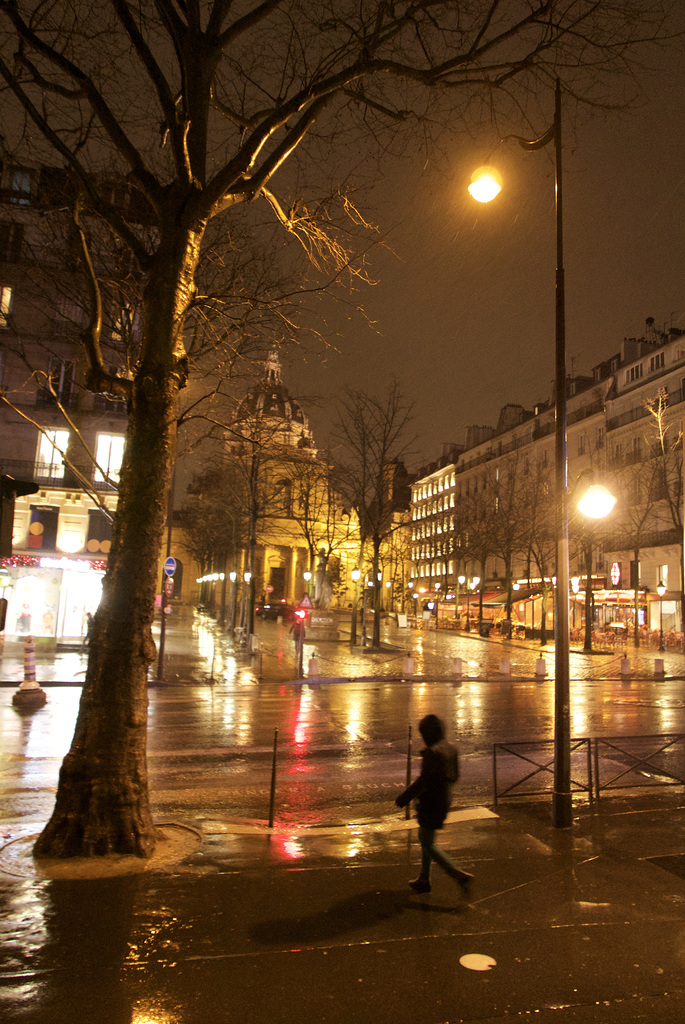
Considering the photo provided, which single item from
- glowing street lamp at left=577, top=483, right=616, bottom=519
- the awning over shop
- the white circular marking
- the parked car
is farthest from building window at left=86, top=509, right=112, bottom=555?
the white circular marking

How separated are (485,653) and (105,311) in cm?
2496

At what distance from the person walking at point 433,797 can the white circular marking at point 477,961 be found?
1.02m

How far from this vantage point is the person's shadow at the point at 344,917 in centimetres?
484

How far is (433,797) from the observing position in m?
5.88

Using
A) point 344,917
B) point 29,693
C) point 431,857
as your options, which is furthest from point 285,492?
point 344,917

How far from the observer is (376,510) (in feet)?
113

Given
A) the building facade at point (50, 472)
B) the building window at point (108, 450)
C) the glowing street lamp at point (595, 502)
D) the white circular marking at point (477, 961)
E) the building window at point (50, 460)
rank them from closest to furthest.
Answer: the white circular marking at point (477, 961)
the glowing street lamp at point (595, 502)
the building facade at point (50, 472)
the building window at point (50, 460)
the building window at point (108, 450)

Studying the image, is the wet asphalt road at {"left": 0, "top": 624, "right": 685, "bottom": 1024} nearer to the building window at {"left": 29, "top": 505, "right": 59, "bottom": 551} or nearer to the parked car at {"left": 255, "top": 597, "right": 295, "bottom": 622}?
the building window at {"left": 29, "top": 505, "right": 59, "bottom": 551}

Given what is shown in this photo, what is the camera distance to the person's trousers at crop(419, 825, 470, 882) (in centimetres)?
573

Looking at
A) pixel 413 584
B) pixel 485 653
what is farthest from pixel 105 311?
pixel 413 584

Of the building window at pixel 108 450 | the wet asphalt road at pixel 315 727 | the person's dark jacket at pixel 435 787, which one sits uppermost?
the building window at pixel 108 450

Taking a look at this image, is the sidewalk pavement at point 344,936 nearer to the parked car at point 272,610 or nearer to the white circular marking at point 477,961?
the white circular marking at point 477,961

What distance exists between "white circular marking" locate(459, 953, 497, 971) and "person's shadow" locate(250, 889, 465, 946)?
0.73m

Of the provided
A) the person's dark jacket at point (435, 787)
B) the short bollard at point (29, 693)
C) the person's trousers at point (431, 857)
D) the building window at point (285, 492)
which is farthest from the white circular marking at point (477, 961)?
the building window at point (285, 492)
